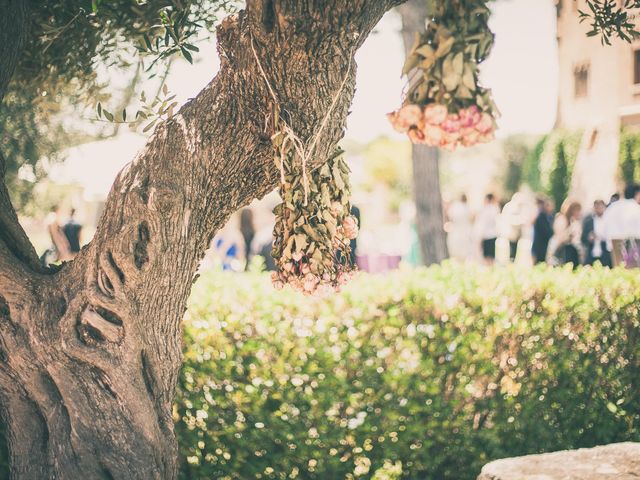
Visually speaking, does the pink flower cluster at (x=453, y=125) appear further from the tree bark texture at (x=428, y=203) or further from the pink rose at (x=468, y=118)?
the tree bark texture at (x=428, y=203)

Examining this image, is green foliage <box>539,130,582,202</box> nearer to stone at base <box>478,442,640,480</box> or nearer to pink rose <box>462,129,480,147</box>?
stone at base <box>478,442,640,480</box>

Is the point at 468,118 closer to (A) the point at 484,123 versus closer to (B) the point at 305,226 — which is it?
(A) the point at 484,123

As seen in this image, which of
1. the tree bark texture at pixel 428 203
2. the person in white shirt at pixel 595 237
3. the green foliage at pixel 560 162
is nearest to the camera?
the tree bark texture at pixel 428 203

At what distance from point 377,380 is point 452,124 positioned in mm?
2432

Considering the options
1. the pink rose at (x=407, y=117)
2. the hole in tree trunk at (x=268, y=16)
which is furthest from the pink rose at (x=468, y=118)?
the hole in tree trunk at (x=268, y=16)

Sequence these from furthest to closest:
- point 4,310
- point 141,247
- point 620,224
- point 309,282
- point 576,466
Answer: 1. point 620,224
2. point 576,466
3. point 4,310
4. point 141,247
5. point 309,282

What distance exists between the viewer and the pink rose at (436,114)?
9.32 ft

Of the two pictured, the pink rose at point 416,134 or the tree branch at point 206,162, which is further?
the tree branch at point 206,162

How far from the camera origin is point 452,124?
2.85 metres

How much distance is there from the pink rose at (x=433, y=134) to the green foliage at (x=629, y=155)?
2635cm

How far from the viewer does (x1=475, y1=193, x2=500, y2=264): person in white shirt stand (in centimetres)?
1467

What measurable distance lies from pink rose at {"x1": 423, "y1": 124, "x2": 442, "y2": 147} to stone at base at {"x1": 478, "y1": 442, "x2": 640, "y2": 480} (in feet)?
6.52

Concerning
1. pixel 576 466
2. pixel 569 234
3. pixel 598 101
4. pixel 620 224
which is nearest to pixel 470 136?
pixel 576 466

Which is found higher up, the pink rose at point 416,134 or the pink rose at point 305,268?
the pink rose at point 416,134
